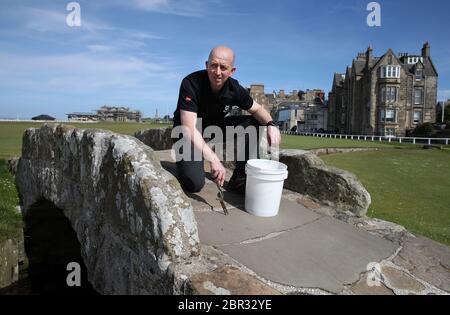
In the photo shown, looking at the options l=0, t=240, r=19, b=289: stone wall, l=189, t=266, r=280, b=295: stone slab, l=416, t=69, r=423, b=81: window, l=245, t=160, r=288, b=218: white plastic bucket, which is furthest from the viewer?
l=416, t=69, r=423, b=81: window

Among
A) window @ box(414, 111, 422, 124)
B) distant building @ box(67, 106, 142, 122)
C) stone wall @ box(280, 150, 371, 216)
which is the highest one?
distant building @ box(67, 106, 142, 122)

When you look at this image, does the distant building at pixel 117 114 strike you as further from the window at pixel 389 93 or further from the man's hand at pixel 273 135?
the man's hand at pixel 273 135

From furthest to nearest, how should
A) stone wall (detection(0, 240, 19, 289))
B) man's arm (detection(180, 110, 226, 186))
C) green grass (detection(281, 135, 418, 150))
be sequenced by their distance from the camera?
1. green grass (detection(281, 135, 418, 150))
2. stone wall (detection(0, 240, 19, 289))
3. man's arm (detection(180, 110, 226, 186))

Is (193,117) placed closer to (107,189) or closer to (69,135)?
(107,189)

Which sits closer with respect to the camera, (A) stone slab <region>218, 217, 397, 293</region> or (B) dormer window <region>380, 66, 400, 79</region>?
(A) stone slab <region>218, 217, 397, 293</region>

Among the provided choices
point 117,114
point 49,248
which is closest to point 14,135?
point 49,248

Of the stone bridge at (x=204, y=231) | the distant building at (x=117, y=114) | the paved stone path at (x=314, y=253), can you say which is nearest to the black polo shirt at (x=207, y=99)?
the stone bridge at (x=204, y=231)

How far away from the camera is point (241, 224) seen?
394 centimetres

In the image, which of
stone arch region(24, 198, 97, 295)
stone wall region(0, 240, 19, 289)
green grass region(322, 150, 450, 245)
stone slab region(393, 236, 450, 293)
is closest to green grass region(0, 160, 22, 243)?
stone wall region(0, 240, 19, 289)

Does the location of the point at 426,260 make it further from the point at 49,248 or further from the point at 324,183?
the point at 49,248

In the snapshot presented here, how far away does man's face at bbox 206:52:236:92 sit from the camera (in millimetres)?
4293

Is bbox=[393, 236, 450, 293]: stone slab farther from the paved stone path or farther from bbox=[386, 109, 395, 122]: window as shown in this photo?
bbox=[386, 109, 395, 122]: window
